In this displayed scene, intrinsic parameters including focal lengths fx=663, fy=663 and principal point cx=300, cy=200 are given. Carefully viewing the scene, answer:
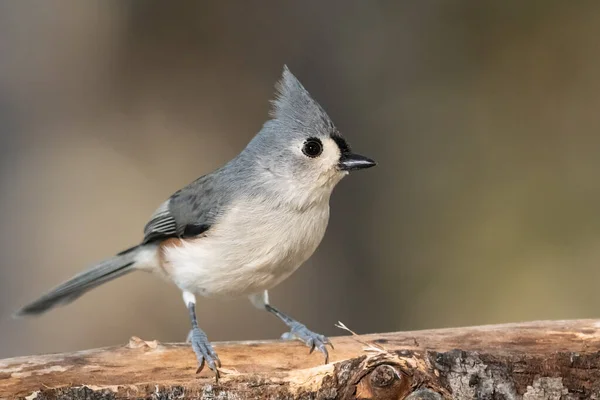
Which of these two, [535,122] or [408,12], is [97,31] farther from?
[535,122]

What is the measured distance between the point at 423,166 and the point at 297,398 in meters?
2.43

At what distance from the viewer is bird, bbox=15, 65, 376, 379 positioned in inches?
79.8

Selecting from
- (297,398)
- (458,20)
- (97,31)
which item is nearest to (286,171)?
(297,398)

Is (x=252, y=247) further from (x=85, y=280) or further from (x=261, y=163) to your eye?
(x=85, y=280)

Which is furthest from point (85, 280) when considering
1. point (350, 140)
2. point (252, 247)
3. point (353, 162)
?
point (350, 140)

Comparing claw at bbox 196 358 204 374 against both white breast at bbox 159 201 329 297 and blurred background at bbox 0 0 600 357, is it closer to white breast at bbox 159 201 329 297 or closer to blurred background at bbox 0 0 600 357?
white breast at bbox 159 201 329 297

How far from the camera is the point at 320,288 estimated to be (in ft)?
11.5

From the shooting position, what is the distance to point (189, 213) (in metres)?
2.23

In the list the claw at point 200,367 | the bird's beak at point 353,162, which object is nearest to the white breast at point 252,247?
the bird's beak at point 353,162

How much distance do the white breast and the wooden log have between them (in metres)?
0.23

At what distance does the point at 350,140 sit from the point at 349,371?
208 cm

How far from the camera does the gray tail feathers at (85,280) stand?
237 cm

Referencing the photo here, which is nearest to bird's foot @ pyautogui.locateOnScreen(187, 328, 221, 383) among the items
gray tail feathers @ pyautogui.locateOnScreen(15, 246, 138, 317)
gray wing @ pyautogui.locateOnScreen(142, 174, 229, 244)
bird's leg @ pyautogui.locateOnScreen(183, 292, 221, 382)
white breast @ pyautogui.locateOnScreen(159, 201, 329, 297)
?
bird's leg @ pyautogui.locateOnScreen(183, 292, 221, 382)

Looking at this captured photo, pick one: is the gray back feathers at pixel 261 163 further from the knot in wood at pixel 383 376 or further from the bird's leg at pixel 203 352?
the knot in wood at pixel 383 376
